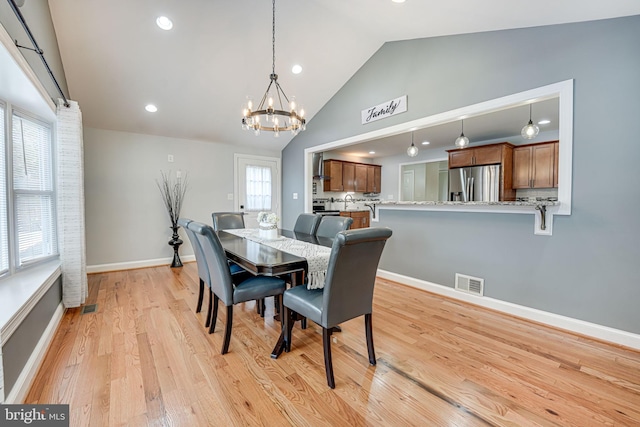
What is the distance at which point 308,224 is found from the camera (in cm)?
329

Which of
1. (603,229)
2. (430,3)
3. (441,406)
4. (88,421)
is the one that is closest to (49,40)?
(88,421)

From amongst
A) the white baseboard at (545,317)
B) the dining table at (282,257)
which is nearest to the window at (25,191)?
the dining table at (282,257)

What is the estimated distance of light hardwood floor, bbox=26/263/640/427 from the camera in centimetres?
145

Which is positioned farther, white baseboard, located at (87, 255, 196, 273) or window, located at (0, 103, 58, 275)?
white baseboard, located at (87, 255, 196, 273)

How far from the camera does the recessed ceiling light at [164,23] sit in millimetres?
2833

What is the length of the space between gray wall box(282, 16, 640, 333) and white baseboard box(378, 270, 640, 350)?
52 millimetres

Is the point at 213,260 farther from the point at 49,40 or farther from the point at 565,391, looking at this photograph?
the point at 49,40

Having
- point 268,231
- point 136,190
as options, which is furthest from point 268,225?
point 136,190

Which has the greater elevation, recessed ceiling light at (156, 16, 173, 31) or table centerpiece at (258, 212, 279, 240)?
recessed ceiling light at (156, 16, 173, 31)

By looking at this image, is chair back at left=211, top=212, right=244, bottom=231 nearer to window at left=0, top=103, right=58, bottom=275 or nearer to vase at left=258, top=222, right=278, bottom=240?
vase at left=258, top=222, right=278, bottom=240

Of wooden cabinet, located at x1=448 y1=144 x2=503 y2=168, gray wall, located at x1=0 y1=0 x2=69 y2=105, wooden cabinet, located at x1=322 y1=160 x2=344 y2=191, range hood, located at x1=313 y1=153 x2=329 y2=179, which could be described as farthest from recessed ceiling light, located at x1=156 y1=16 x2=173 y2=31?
wooden cabinet, located at x1=448 y1=144 x2=503 y2=168

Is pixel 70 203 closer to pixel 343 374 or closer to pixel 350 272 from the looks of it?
pixel 350 272

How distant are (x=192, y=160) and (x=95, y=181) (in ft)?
4.77

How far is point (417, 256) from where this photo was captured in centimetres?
352
